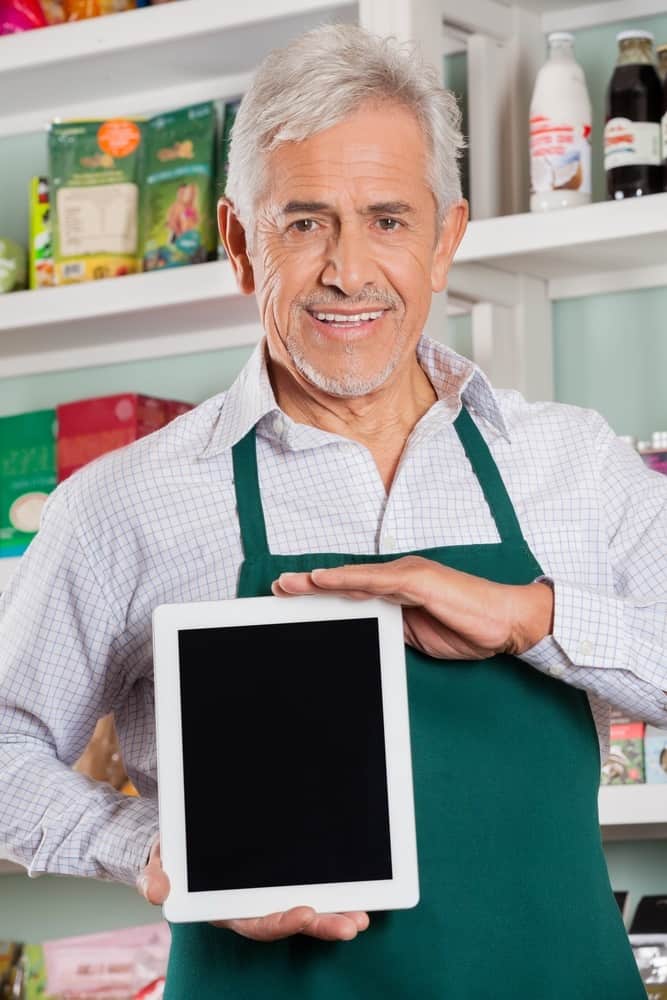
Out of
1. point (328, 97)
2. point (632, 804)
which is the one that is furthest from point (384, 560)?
point (632, 804)

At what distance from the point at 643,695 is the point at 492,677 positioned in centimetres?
11

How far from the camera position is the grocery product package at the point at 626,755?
75.2 inches

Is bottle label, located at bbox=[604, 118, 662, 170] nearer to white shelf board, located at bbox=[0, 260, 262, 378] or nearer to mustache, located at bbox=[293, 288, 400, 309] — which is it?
white shelf board, located at bbox=[0, 260, 262, 378]

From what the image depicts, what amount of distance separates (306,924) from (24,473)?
144 cm

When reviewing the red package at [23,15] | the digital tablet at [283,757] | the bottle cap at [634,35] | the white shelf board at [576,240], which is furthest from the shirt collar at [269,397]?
the red package at [23,15]

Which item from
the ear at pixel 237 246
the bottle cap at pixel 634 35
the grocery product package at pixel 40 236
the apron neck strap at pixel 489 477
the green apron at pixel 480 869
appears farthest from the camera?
the grocery product package at pixel 40 236

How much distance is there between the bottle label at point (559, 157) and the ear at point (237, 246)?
69cm

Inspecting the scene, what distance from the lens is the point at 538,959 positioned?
1174mm

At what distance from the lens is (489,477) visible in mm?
1301

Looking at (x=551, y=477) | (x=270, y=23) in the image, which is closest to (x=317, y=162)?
(x=551, y=477)

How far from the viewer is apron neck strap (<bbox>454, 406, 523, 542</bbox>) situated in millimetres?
1273

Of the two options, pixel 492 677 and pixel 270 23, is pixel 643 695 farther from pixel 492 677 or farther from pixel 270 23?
pixel 270 23

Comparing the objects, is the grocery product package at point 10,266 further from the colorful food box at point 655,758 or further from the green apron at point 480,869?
the green apron at point 480,869

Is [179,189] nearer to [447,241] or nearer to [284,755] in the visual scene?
[447,241]
